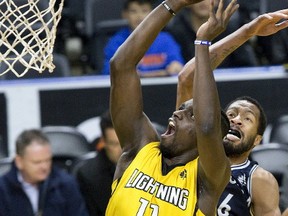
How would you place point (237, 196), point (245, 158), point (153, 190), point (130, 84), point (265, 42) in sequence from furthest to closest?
1. point (265, 42)
2. point (245, 158)
3. point (237, 196)
4. point (130, 84)
5. point (153, 190)

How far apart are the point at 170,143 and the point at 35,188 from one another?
2.03 meters

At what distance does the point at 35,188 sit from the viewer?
6320 mm

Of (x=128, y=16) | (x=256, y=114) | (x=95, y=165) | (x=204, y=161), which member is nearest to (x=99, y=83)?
(x=128, y=16)

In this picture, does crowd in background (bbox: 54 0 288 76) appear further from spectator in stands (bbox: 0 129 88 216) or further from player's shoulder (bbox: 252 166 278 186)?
player's shoulder (bbox: 252 166 278 186)

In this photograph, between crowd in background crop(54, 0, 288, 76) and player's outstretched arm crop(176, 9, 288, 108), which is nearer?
player's outstretched arm crop(176, 9, 288, 108)

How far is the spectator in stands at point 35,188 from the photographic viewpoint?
6.25 meters

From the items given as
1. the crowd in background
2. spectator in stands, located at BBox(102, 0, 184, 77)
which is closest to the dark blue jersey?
the crowd in background

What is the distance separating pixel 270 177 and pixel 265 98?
3.04 metres

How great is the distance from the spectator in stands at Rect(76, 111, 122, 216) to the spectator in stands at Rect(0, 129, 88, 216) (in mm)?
225

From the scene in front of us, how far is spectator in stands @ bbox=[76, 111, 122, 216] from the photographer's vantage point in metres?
6.55

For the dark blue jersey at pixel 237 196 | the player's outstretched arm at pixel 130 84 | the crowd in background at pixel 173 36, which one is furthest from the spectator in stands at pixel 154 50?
the player's outstretched arm at pixel 130 84

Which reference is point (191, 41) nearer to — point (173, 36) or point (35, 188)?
point (173, 36)

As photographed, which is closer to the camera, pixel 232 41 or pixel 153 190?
pixel 153 190

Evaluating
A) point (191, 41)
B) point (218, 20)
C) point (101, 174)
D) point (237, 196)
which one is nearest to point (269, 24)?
point (218, 20)
